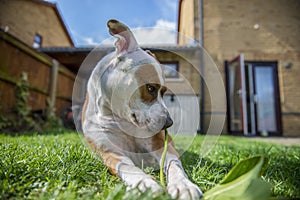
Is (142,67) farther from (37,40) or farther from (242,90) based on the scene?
(37,40)

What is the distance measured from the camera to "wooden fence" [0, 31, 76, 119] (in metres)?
3.28

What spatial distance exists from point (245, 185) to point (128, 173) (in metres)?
0.53

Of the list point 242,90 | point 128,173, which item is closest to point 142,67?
point 128,173

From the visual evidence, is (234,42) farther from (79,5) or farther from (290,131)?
(79,5)

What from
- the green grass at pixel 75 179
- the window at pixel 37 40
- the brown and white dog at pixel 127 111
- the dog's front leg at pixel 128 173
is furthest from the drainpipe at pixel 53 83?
the window at pixel 37 40

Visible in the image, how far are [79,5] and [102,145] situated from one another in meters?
1.13

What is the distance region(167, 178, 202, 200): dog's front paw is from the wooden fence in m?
3.28

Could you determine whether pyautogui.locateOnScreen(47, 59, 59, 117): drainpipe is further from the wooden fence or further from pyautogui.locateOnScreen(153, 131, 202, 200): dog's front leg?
pyautogui.locateOnScreen(153, 131, 202, 200): dog's front leg

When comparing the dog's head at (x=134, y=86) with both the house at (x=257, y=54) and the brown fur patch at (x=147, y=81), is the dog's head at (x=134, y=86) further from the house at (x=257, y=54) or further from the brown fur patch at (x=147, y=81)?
the house at (x=257, y=54)

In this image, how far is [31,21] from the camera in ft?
29.9

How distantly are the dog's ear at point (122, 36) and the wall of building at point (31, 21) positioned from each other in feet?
25.6

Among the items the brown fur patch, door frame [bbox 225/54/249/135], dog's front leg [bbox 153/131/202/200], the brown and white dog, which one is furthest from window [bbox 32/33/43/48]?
dog's front leg [bbox 153/131/202/200]

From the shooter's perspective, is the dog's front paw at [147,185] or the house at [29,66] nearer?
the dog's front paw at [147,185]

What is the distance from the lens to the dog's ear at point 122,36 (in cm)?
127
